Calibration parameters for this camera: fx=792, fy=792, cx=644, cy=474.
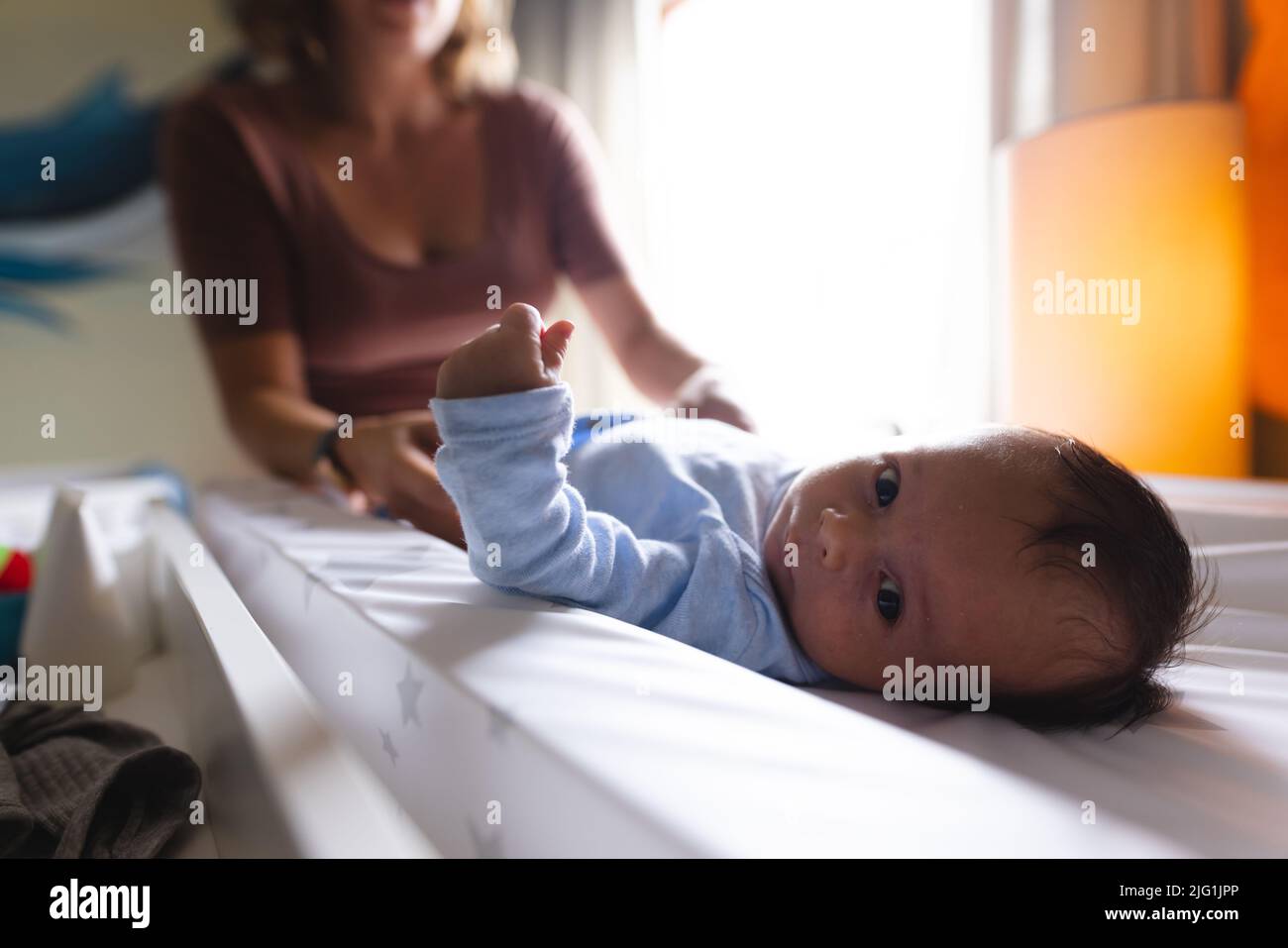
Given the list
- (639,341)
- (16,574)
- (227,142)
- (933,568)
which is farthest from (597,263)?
(933,568)

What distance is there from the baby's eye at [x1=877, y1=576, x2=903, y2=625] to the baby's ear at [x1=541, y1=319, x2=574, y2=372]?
0.28 meters

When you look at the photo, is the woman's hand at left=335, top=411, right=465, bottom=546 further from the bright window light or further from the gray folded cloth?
the bright window light

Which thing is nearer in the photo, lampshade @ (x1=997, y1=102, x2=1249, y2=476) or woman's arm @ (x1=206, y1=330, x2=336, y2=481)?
woman's arm @ (x1=206, y1=330, x2=336, y2=481)

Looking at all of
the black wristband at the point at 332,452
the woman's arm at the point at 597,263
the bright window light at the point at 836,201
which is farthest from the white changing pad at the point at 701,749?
the bright window light at the point at 836,201

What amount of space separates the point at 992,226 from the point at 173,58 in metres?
2.25

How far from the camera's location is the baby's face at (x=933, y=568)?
52 centimetres

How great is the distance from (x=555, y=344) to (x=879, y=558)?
0.91 ft

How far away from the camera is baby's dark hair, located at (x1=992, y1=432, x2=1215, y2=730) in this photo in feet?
1.63

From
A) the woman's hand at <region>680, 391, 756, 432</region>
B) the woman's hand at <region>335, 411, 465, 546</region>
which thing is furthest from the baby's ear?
the woman's hand at <region>680, 391, 756, 432</region>

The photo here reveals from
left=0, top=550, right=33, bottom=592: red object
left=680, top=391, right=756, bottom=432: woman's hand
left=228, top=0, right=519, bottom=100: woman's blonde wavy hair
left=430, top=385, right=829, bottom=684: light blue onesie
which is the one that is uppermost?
left=228, top=0, right=519, bottom=100: woman's blonde wavy hair

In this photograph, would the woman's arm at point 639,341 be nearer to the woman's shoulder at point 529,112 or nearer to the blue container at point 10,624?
the woman's shoulder at point 529,112

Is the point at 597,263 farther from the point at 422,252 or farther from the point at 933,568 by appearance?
the point at 933,568

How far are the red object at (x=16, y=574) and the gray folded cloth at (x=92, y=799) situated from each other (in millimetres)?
380
